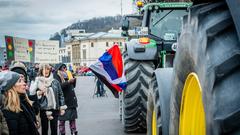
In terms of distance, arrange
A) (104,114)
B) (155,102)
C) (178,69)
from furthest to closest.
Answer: (104,114)
(155,102)
(178,69)

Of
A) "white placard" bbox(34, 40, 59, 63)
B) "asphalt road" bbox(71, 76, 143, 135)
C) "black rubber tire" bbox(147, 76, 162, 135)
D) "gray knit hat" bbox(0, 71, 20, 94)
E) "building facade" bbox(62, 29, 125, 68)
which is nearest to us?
"black rubber tire" bbox(147, 76, 162, 135)

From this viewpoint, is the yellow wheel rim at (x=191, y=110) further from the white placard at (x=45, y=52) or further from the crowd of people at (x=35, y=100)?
the white placard at (x=45, y=52)

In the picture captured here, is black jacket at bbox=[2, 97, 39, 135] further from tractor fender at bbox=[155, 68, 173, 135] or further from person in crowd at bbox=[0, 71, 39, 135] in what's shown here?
tractor fender at bbox=[155, 68, 173, 135]

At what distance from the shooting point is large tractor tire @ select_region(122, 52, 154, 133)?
8727mm

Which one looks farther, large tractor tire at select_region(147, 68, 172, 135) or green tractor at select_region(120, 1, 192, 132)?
green tractor at select_region(120, 1, 192, 132)

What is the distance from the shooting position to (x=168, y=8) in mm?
9383

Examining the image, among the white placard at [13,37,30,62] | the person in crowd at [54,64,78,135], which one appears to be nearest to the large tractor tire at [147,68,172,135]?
the person in crowd at [54,64,78,135]

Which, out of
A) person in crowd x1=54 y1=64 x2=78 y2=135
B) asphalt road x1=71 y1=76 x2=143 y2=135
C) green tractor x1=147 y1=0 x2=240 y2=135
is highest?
→ green tractor x1=147 y1=0 x2=240 y2=135

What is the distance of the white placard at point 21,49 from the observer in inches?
546

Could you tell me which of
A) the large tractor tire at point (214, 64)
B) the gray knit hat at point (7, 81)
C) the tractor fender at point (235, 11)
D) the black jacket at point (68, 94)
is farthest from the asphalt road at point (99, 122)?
the tractor fender at point (235, 11)

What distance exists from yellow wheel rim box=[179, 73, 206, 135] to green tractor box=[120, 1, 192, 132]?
506 centimetres

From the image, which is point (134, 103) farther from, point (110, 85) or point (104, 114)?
point (104, 114)

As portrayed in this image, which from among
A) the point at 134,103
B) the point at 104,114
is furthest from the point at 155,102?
the point at 104,114

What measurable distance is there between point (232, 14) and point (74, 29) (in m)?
161
